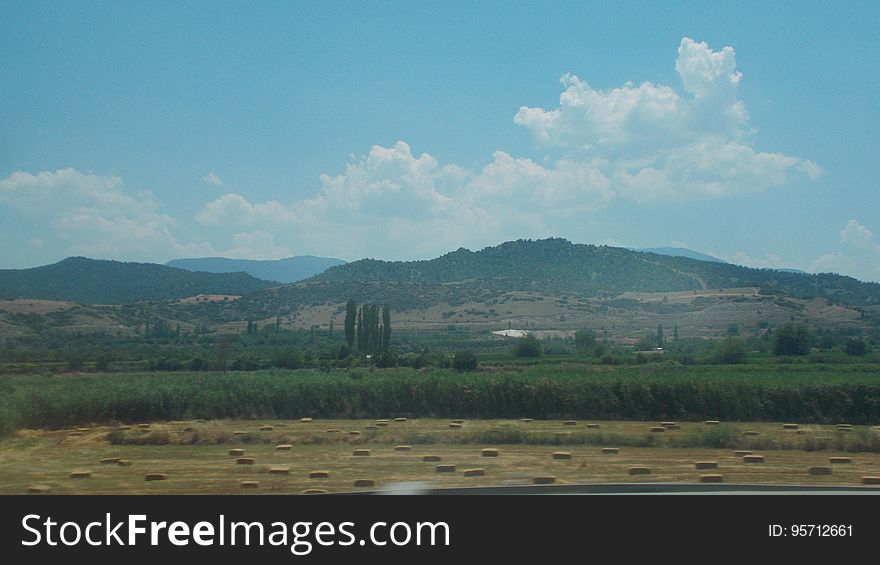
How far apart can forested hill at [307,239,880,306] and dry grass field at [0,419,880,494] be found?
7496cm

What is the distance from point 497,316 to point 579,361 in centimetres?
4106

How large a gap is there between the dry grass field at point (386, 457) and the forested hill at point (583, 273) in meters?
75.0

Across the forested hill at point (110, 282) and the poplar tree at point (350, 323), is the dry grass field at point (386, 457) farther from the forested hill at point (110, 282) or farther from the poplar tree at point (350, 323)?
the forested hill at point (110, 282)

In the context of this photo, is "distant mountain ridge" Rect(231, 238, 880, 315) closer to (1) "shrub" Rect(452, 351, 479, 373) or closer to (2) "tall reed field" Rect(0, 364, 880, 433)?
(1) "shrub" Rect(452, 351, 479, 373)

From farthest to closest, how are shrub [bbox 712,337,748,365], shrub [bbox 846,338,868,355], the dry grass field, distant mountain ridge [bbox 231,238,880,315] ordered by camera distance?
1. distant mountain ridge [bbox 231,238,880,315]
2. shrub [bbox 846,338,868,355]
3. shrub [bbox 712,337,748,365]
4. the dry grass field

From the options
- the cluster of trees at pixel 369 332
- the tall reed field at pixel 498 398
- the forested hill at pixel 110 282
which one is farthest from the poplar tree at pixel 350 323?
the forested hill at pixel 110 282

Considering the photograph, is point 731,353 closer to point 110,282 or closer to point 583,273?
point 583,273

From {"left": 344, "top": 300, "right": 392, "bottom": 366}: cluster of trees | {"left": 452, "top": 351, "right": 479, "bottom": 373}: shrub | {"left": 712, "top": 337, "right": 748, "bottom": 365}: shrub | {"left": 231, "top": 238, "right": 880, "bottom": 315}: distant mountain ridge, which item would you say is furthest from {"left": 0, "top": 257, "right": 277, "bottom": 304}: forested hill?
Result: {"left": 712, "top": 337, "right": 748, "bottom": 365}: shrub

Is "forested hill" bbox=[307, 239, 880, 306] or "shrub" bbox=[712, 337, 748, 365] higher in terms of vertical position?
"forested hill" bbox=[307, 239, 880, 306]

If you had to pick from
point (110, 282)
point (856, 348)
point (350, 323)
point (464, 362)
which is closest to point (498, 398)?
point (464, 362)

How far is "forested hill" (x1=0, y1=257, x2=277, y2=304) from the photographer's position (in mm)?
100312

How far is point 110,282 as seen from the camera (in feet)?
387

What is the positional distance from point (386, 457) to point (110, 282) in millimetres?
107169
